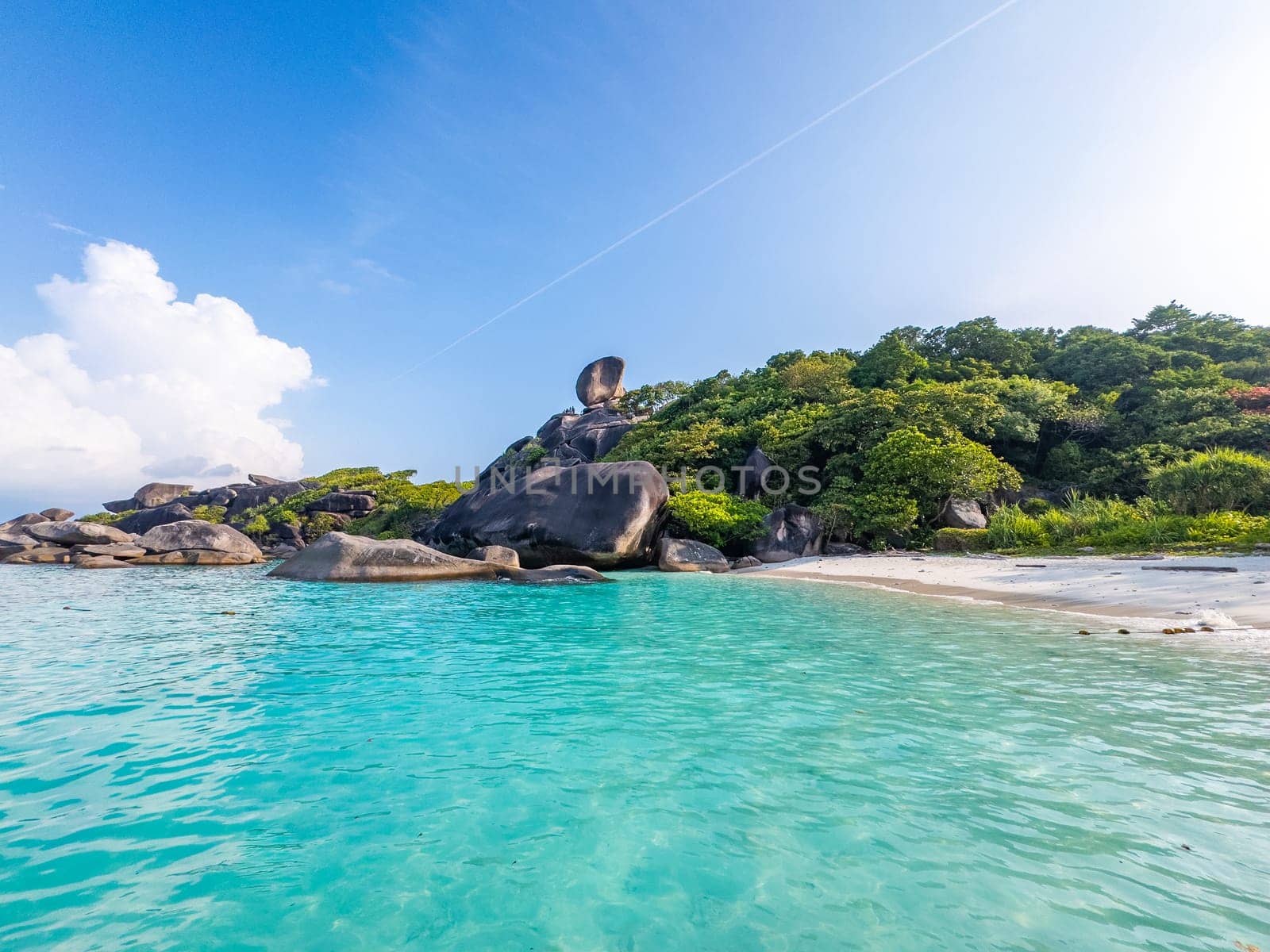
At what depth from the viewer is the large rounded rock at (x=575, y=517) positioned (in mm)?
20438

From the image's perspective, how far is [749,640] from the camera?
7.42 meters

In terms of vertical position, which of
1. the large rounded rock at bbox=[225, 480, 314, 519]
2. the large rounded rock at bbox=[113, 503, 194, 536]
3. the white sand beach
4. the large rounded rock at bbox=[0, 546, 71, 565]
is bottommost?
the white sand beach

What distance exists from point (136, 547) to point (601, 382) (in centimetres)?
3688

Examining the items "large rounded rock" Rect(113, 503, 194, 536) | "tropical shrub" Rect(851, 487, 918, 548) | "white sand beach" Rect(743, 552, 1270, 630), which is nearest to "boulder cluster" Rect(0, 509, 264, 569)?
"large rounded rock" Rect(113, 503, 194, 536)

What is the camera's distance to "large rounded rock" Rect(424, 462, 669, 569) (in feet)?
67.1

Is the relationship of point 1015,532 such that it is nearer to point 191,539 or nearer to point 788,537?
point 788,537

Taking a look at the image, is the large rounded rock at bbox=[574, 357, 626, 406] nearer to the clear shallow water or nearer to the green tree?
the green tree

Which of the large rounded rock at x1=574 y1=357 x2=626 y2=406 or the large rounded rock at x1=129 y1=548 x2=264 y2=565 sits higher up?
the large rounded rock at x1=574 y1=357 x2=626 y2=406

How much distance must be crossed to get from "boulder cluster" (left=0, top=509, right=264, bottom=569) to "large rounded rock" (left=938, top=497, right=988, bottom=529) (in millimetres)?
28611

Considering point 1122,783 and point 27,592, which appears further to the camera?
point 27,592

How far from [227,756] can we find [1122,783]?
5369mm

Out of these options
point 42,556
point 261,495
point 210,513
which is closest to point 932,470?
point 42,556

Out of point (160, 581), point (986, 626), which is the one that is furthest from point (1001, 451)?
point (160, 581)

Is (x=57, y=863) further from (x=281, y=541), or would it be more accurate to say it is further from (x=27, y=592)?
(x=281, y=541)
